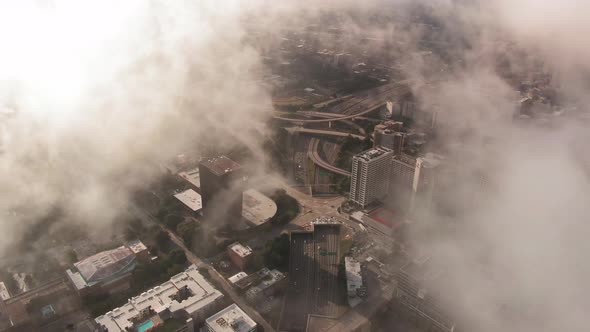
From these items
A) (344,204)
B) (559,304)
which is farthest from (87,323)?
(559,304)

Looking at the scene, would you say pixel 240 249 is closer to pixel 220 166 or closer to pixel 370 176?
pixel 220 166

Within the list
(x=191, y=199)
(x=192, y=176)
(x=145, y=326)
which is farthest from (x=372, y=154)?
(x=145, y=326)

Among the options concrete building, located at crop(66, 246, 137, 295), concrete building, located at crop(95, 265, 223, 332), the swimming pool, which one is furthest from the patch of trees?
the swimming pool

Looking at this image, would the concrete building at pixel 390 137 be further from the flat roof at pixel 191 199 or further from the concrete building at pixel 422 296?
the flat roof at pixel 191 199

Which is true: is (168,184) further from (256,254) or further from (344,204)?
(344,204)

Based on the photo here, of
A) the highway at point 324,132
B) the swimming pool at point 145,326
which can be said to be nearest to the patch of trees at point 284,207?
the swimming pool at point 145,326

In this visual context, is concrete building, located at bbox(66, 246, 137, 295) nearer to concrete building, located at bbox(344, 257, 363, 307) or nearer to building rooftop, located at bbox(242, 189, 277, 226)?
building rooftop, located at bbox(242, 189, 277, 226)
